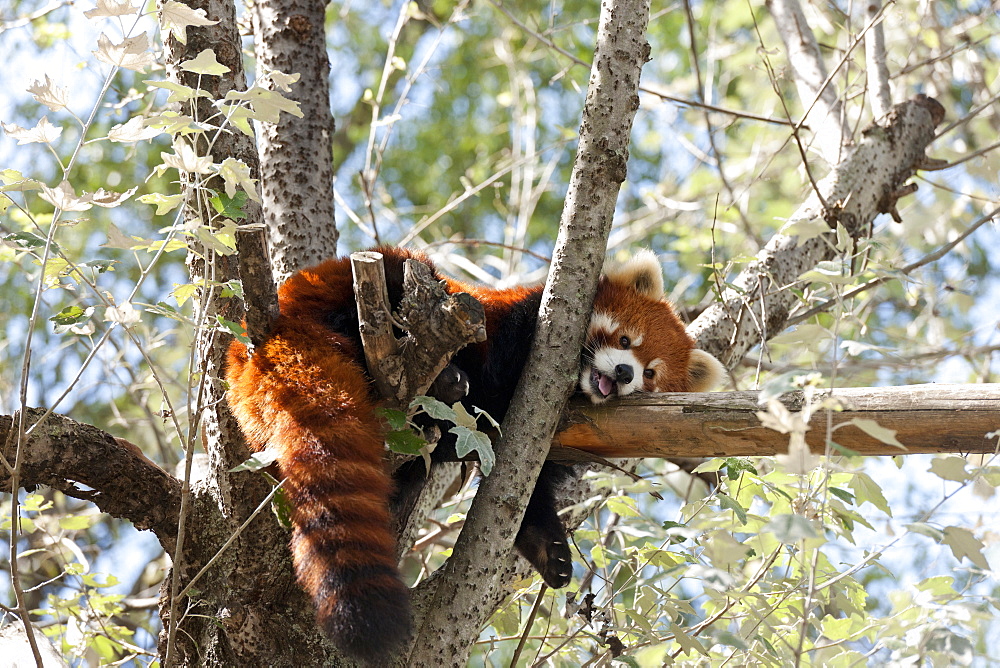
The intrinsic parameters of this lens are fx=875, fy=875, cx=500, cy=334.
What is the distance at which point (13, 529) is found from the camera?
176 centimetres

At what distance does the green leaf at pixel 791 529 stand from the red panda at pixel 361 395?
2.41 feet

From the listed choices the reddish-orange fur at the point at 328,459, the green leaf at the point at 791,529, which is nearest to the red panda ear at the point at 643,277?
the reddish-orange fur at the point at 328,459

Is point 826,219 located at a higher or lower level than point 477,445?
higher

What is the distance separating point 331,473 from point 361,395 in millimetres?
270

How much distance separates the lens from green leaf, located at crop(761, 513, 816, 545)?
1427 millimetres

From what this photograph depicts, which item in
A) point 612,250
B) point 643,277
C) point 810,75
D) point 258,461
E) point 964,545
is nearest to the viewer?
point 964,545

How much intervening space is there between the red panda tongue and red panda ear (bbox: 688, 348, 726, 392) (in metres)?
0.50

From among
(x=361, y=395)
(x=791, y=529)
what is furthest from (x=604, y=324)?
(x=791, y=529)

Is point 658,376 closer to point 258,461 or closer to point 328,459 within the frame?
point 328,459

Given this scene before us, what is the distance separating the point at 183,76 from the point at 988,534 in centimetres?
247

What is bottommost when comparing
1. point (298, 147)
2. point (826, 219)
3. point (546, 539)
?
point (546, 539)

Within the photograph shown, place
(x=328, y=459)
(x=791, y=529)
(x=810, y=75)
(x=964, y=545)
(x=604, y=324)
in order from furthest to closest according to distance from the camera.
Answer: (x=810, y=75), (x=604, y=324), (x=328, y=459), (x=964, y=545), (x=791, y=529)

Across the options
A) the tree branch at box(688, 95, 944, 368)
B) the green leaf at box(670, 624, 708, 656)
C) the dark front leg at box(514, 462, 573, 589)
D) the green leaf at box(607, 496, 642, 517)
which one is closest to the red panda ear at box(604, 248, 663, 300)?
the tree branch at box(688, 95, 944, 368)

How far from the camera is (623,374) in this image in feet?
8.70
